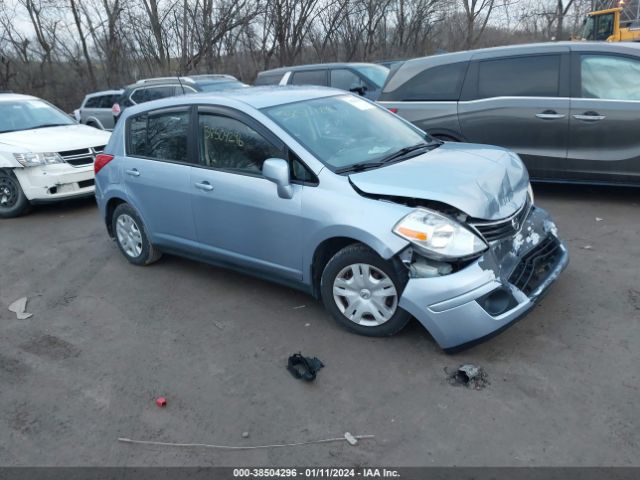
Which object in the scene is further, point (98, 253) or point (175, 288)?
point (98, 253)

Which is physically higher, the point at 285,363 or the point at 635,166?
the point at 635,166

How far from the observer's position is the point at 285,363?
3688mm

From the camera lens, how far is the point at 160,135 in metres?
5.08

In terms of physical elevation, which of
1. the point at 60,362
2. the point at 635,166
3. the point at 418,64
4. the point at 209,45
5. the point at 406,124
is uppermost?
the point at 209,45

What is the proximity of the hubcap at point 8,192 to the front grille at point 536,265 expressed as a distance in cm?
723

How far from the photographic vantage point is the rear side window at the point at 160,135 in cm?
483

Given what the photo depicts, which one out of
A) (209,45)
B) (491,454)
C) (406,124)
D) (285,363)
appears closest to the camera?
(491,454)

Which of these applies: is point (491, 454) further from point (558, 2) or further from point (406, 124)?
point (558, 2)

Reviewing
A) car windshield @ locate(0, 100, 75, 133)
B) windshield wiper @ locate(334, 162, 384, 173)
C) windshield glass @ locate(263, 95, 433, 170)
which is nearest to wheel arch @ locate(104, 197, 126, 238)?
windshield glass @ locate(263, 95, 433, 170)

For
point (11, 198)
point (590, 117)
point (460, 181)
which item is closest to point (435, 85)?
point (590, 117)

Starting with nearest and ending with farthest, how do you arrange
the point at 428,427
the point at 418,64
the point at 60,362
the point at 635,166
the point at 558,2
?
the point at 428,427, the point at 60,362, the point at 635,166, the point at 418,64, the point at 558,2

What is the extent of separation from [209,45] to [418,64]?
1851 cm

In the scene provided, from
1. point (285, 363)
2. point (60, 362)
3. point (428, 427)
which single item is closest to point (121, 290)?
point (60, 362)

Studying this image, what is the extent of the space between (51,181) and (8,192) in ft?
2.78
